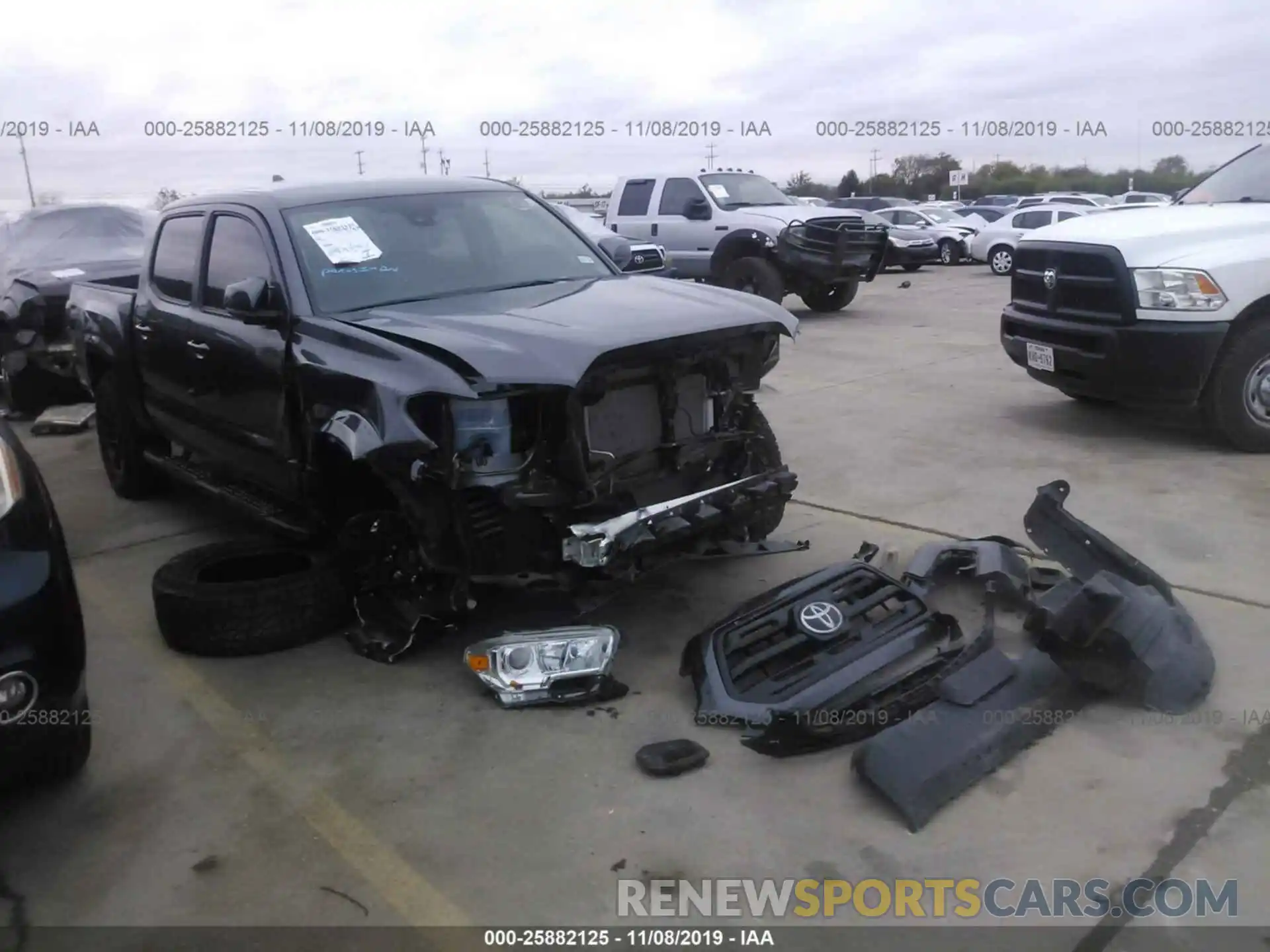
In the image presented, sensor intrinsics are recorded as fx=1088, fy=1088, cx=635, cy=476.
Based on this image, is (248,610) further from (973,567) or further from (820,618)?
(973,567)

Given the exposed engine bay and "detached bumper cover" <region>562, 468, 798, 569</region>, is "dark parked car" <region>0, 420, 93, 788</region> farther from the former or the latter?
"detached bumper cover" <region>562, 468, 798, 569</region>

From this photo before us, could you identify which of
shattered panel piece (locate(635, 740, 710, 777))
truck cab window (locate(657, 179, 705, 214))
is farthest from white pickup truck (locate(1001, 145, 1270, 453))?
truck cab window (locate(657, 179, 705, 214))

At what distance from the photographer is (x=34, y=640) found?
2846mm

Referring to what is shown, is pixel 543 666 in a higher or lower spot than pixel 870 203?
lower

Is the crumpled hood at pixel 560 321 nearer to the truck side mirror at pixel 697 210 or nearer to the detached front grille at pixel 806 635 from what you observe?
the detached front grille at pixel 806 635

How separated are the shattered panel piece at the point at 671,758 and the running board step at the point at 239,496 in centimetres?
184

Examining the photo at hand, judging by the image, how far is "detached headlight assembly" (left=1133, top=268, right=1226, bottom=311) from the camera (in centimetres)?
629

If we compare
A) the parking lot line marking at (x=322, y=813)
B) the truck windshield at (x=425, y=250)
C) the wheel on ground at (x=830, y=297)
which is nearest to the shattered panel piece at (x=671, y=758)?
the parking lot line marking at (x=322, y=813)

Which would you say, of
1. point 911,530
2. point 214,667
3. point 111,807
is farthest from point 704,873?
point 911,530

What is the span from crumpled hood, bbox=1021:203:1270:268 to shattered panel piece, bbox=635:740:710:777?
4.61 meters

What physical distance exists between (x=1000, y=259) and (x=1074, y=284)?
15.3 metres

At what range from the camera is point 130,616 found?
4.87 meters

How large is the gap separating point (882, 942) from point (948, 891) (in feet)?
0.87

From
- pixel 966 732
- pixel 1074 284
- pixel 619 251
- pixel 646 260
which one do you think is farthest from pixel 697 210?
pixel 966 732
